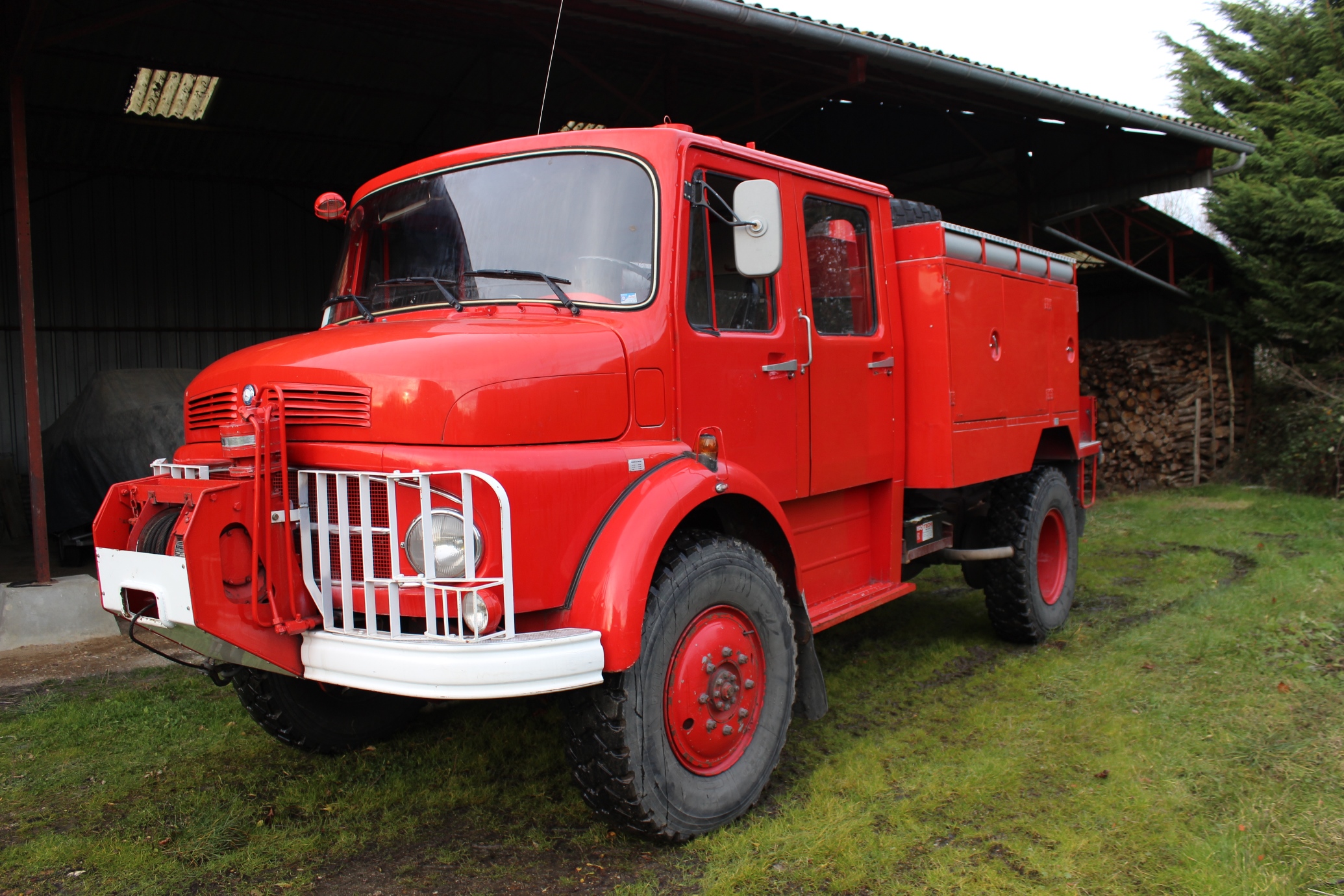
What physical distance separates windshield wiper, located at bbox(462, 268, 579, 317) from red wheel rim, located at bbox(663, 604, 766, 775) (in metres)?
1.17

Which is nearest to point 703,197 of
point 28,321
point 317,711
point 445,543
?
point 445,543

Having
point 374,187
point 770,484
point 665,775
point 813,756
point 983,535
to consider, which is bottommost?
point 813,756

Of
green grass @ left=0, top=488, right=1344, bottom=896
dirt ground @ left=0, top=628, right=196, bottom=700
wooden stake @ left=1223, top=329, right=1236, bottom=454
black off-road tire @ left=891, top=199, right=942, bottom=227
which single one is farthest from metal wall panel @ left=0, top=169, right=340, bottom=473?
wooden stake @ left=1223, top=329, right=1236, bottom=454

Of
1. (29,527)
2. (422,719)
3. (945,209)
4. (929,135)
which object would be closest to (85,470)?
(29,527)

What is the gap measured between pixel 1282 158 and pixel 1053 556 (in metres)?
8.21

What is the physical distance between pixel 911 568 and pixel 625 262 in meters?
2.74

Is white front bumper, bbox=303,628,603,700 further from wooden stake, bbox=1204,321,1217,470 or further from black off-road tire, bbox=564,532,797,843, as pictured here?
wooden stake, bbox=1204,321,1217,470

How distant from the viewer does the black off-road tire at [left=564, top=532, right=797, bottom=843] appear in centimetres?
287

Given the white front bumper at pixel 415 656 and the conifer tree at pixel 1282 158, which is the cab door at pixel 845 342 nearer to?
the white front bumper at pixel 415 656

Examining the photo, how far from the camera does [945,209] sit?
50.8 ft

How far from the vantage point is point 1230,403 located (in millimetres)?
13156

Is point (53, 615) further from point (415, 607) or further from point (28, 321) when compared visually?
point (415, 607)

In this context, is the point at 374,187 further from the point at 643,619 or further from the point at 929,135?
the point at 929,135

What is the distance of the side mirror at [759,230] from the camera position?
3.21 meters
